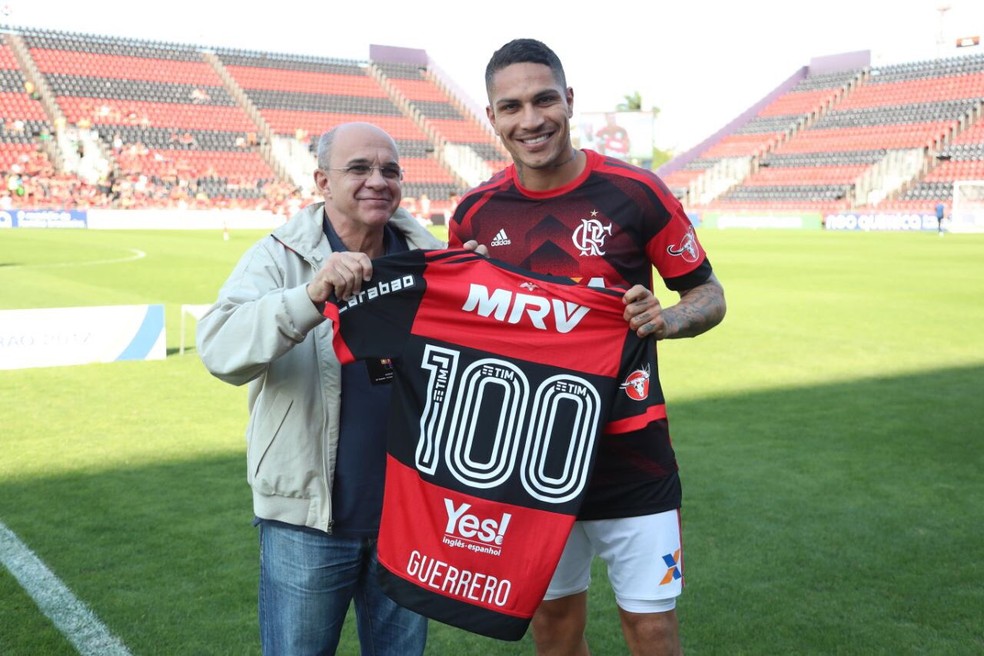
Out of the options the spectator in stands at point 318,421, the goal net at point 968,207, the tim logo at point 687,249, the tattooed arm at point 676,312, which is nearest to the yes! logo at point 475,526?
the spectator in stands at point 318,421

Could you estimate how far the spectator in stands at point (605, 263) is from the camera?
2.86 m

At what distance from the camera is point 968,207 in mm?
39406

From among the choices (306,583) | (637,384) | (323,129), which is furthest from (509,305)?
(323,129)

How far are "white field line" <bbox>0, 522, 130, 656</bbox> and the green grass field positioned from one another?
0.05 m

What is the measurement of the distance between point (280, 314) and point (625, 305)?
3.27 ft

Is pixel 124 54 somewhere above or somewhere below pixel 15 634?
above

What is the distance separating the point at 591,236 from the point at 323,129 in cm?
5125

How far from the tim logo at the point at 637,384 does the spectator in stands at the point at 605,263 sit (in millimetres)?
30

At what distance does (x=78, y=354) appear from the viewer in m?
10.2

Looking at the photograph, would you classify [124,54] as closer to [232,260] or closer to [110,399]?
[232,260]

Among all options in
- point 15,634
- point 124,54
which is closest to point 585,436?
point 15,634

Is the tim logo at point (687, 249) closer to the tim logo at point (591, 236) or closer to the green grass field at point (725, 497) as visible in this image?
the tim logo at point (591, 236)

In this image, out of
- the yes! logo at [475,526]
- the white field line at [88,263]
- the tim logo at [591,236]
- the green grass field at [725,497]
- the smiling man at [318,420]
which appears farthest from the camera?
the white field line at [88,263]

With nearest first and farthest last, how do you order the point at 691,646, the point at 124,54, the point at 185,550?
the point at 691,646
the point at 185,550
the point at 124,54
